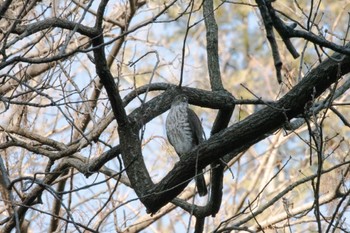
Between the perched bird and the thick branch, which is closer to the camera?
the thick branch

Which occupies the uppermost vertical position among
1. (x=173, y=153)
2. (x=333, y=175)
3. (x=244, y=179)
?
(x=244, y=179)

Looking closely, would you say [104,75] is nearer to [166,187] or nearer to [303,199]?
[166,187]

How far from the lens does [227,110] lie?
4.89m

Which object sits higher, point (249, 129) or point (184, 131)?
point (184, 131)

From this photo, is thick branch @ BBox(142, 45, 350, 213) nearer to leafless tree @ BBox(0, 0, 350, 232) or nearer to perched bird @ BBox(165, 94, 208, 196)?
leafless tree @ BBox(0, 0, 350, 232)

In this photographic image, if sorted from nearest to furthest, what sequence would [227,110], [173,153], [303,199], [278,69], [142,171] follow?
[278,69], [142,171], [227,110], [173,153], [303,199]

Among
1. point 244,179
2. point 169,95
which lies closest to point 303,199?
point 244,179

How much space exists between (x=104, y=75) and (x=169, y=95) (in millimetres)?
652

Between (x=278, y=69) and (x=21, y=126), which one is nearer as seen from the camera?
(x=278, y=69)

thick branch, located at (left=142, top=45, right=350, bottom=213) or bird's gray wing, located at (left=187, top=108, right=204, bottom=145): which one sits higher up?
bird's gray wing, located at (left=187, top=108, right=204, bottom=145)

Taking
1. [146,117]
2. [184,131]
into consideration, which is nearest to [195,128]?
[184,131]

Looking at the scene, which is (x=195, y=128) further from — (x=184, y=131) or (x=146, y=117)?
(x=146, y=117)

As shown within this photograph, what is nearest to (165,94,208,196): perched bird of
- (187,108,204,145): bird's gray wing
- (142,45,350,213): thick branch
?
(187,108,204,145): bird's gray wing

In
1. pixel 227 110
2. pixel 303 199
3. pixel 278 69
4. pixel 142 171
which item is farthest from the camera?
pixel 303 199
